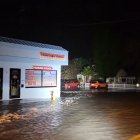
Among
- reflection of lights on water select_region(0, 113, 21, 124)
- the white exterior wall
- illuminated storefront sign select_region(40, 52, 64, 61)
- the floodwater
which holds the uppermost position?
illuminated storefront sign select_region(40, 52, 64, 61)

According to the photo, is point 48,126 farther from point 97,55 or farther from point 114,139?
point 97,55

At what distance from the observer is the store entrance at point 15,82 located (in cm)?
3366

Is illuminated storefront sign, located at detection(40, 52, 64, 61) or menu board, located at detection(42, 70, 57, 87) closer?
illuminated storefront sign, located at detection(40, 52, 64, 61)

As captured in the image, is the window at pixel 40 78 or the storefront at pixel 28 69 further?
the window at pixel 40 78

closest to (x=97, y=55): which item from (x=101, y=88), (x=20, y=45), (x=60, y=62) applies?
(x=101, y=88)

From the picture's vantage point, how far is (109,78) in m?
91.0

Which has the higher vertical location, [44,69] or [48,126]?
[44,69]

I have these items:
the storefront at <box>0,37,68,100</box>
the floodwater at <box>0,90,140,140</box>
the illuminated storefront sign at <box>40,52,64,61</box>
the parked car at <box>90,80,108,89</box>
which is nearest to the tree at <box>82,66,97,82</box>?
the parked car at <box>90,80,108,89</box>

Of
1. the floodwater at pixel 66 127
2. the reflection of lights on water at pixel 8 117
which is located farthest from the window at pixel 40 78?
the reflection of lights on water at pixel 8 117

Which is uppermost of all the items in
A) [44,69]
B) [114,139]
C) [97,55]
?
[97,55]

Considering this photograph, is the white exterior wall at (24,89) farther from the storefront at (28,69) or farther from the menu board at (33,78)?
the menu board at (33,78)

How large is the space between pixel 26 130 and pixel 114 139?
12.6ft

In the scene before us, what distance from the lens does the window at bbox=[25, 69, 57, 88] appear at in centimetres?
3562

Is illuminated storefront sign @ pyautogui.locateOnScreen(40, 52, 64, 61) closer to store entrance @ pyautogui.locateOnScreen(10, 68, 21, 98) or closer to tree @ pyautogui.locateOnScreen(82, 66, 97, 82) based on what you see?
store entrance @ pyautogui.locateOnScreen(10, 68, 21, 98)
